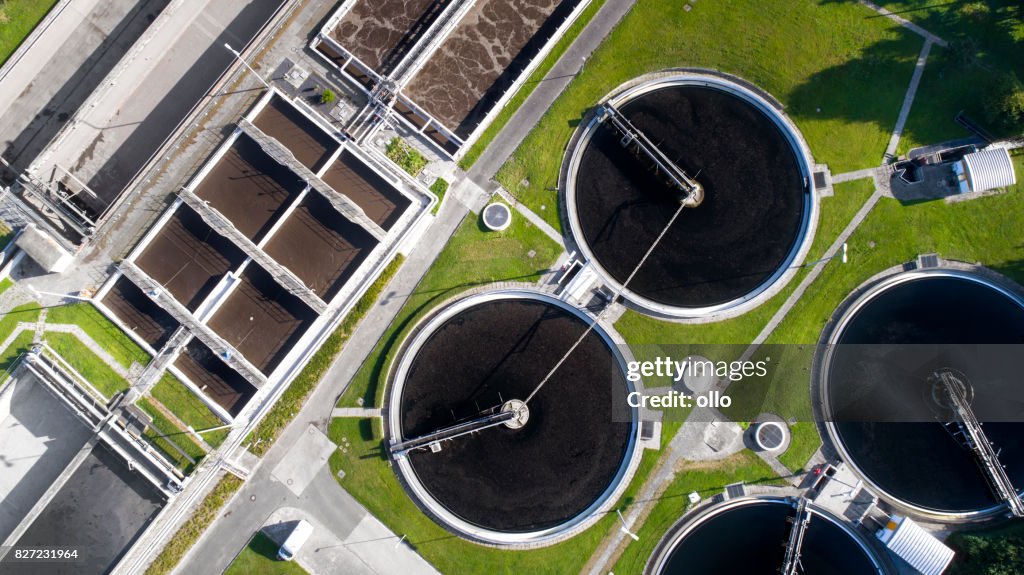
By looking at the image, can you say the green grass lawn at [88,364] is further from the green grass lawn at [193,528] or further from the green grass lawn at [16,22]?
the green grass lawn at [16,22]

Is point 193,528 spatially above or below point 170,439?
below

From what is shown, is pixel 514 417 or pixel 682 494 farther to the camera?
pixel 682 494

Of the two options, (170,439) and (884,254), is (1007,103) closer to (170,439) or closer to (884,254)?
(884,254)

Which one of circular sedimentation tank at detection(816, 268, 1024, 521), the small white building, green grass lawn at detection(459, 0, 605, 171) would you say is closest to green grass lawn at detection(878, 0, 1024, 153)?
the small white building

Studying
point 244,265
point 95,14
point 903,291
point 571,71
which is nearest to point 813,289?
point 903,291

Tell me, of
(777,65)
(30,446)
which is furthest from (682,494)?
(30,446)

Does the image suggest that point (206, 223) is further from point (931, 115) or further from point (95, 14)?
point (931, 115)
